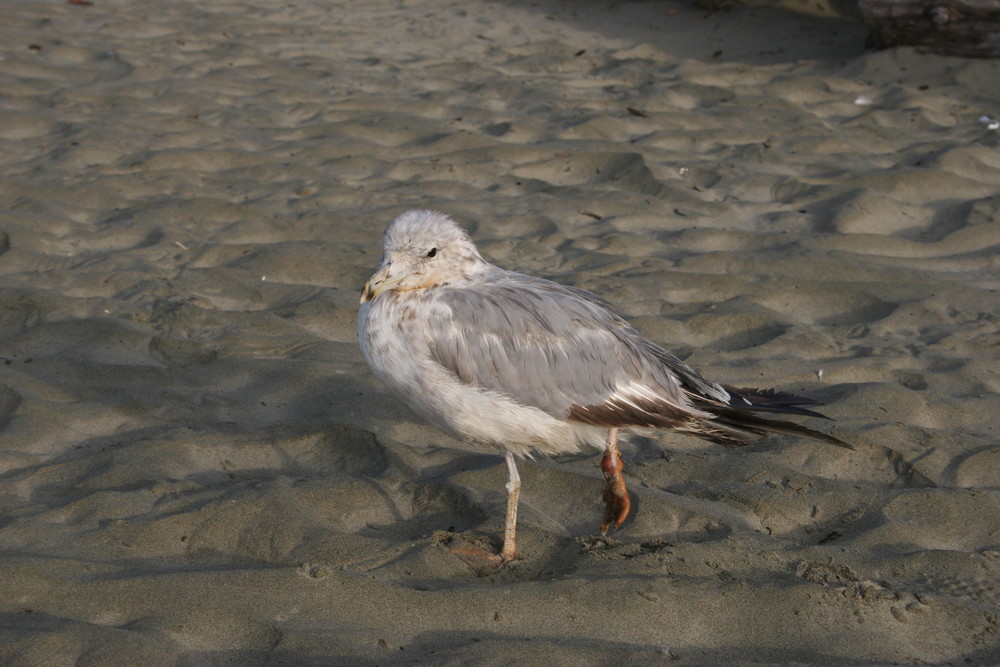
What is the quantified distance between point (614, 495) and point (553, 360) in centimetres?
55

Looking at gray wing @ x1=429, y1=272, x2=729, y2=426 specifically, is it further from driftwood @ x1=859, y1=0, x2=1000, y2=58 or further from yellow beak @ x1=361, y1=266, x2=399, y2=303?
driftwood @ x1=859, y1=0, x2=1000, y2=58

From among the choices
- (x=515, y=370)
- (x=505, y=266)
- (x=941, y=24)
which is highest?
(x=941, y=24)

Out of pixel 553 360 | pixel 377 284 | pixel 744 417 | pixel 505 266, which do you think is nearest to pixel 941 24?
pixel 505 266

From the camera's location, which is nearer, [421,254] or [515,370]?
[515,370]

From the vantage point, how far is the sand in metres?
3.03

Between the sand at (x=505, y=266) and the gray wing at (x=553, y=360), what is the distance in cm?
43

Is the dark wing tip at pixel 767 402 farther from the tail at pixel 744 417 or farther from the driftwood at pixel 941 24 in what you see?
the driftwood at pixel 941 24

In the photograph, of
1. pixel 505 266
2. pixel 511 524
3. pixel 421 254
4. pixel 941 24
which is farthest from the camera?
pixel 941 24

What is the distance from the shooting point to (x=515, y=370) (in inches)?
138

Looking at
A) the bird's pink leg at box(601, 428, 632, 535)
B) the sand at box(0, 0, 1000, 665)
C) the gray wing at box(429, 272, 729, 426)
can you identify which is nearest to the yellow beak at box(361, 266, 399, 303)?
the gray wing at box(429, 272, 729, 426)

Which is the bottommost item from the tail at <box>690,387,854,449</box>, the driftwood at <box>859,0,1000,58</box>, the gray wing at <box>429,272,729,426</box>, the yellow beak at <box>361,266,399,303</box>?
the tail at <box>690,387,854,449</box>

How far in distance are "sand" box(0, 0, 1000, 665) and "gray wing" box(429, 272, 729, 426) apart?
0.43 meters

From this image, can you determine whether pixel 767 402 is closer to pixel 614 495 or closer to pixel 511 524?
pixel 614 495

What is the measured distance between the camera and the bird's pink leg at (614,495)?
356 cm
